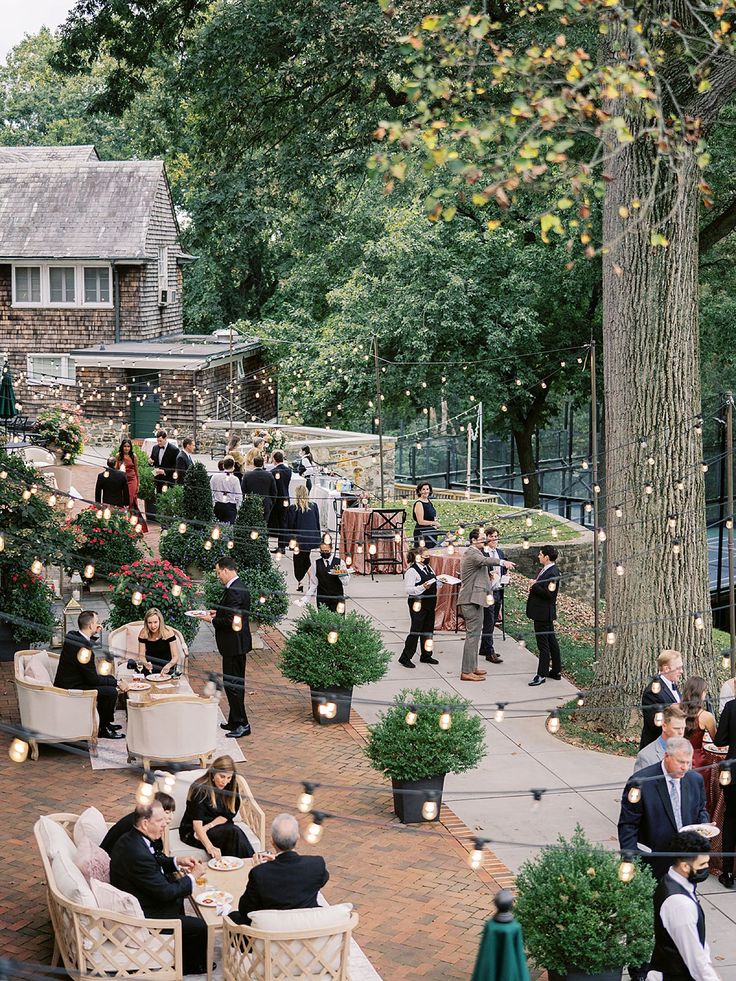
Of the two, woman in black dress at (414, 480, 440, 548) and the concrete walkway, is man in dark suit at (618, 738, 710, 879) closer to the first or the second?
the concrete walkway

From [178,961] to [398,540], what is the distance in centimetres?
1233

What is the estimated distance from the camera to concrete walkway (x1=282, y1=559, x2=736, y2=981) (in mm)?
9469

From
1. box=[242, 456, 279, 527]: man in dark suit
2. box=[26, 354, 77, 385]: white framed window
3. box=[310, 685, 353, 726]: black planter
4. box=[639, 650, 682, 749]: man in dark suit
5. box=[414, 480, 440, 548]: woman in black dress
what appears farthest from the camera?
box=[26, 354, 77, 385]: white framed window

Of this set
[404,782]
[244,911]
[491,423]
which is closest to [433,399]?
[491,423]

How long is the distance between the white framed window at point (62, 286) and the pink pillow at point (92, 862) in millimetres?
27970

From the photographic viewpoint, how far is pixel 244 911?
7492 millimetres

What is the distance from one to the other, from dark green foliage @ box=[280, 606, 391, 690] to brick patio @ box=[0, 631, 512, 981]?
1.81ft

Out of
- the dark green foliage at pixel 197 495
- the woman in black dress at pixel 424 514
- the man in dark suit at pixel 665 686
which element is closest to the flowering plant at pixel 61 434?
the dark green foliage at pixel 197 495

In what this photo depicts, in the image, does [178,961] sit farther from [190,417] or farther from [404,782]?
[190,417]

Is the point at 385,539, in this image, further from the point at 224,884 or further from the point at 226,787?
the point at 224,884

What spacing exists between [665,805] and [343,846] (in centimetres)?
294

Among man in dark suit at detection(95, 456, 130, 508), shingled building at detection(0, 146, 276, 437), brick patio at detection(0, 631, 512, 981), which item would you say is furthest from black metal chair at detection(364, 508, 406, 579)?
shingled building at detection(0, 146, 276, 437)

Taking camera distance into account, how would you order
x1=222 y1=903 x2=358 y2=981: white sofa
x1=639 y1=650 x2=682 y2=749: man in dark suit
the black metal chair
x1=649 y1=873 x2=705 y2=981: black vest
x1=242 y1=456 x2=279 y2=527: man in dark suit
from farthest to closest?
the black metal chair → x1=242 y1=456 x2=279 y2=527: man in dark suit → x1=639 y1=650 x2=682 y2=749: man in dark suit → x1=222 y1=903 x2=358 y2=981: white sofa → x1=649 y1=873 x2=705 y2=981: black vest

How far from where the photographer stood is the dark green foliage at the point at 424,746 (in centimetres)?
1031
